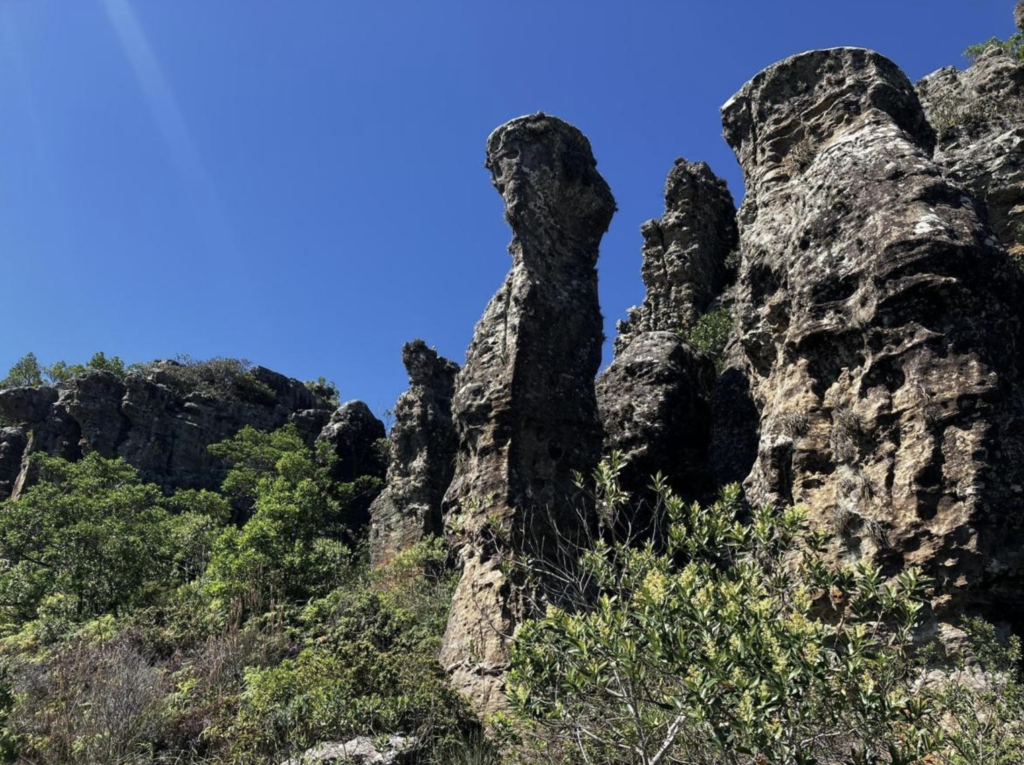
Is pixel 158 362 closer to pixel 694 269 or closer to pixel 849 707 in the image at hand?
pixel 694 269

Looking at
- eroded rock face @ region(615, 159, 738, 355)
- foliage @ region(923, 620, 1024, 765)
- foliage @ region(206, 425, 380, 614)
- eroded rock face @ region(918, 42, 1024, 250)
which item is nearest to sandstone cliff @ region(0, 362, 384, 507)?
foliage @ region(206, 425, 380, 614)

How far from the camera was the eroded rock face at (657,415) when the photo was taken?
1160cm

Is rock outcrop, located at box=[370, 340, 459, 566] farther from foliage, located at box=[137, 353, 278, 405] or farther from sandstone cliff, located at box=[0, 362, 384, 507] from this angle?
foliage, located at box=[137, 353, 278, 405]

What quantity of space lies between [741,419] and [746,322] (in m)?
3.54

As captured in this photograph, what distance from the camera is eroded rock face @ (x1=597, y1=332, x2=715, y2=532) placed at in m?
11.6

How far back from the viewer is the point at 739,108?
1075 cm

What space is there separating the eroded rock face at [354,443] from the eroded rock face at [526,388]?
18627mm

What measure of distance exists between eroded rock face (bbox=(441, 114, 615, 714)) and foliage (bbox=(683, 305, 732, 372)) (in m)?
4.91

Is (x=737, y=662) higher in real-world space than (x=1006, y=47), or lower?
lower

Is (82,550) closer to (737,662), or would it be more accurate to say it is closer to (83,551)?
(83,551)

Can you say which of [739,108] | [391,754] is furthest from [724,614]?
[739,108]

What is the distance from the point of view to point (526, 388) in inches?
427

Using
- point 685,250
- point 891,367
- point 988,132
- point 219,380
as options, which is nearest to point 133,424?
point 219,380

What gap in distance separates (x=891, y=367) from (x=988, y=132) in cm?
1254
